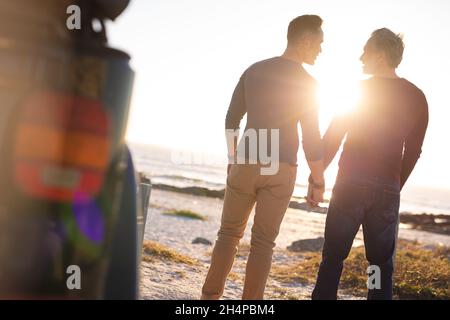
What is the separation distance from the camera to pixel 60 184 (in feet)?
4.55

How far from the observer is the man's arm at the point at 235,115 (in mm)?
4164

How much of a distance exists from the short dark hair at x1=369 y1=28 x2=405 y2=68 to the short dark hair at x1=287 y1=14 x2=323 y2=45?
1.37ft

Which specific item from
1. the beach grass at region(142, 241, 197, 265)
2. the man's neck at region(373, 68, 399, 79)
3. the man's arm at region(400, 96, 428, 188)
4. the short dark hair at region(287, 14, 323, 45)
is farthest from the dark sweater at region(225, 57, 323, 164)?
the beach grass at region(142, 241, 197, 265)

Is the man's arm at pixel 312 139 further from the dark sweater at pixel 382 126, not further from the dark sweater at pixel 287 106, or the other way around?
the dark sweater at pixel 382 126

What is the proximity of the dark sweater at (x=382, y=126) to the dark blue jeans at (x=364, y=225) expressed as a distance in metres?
0.10

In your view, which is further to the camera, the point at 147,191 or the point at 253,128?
the point at 147,191

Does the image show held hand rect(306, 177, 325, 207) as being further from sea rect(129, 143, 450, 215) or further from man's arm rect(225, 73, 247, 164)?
sea rect(129, 143, 450, 215)

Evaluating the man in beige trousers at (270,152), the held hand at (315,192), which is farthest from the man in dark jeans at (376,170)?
the man in beige trousers at (270,152)

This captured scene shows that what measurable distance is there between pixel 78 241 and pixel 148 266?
5.32 meters

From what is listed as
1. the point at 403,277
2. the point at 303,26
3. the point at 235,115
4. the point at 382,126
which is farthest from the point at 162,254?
the point at 382,126

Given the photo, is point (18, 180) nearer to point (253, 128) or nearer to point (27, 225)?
point (27, 225)

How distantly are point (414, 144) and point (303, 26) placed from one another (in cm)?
116

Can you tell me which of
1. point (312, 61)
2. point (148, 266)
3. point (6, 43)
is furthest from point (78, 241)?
point (148, 266)

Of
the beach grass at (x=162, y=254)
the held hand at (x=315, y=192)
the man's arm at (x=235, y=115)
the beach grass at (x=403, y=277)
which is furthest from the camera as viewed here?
the beach grass at (x=162, y=254)
